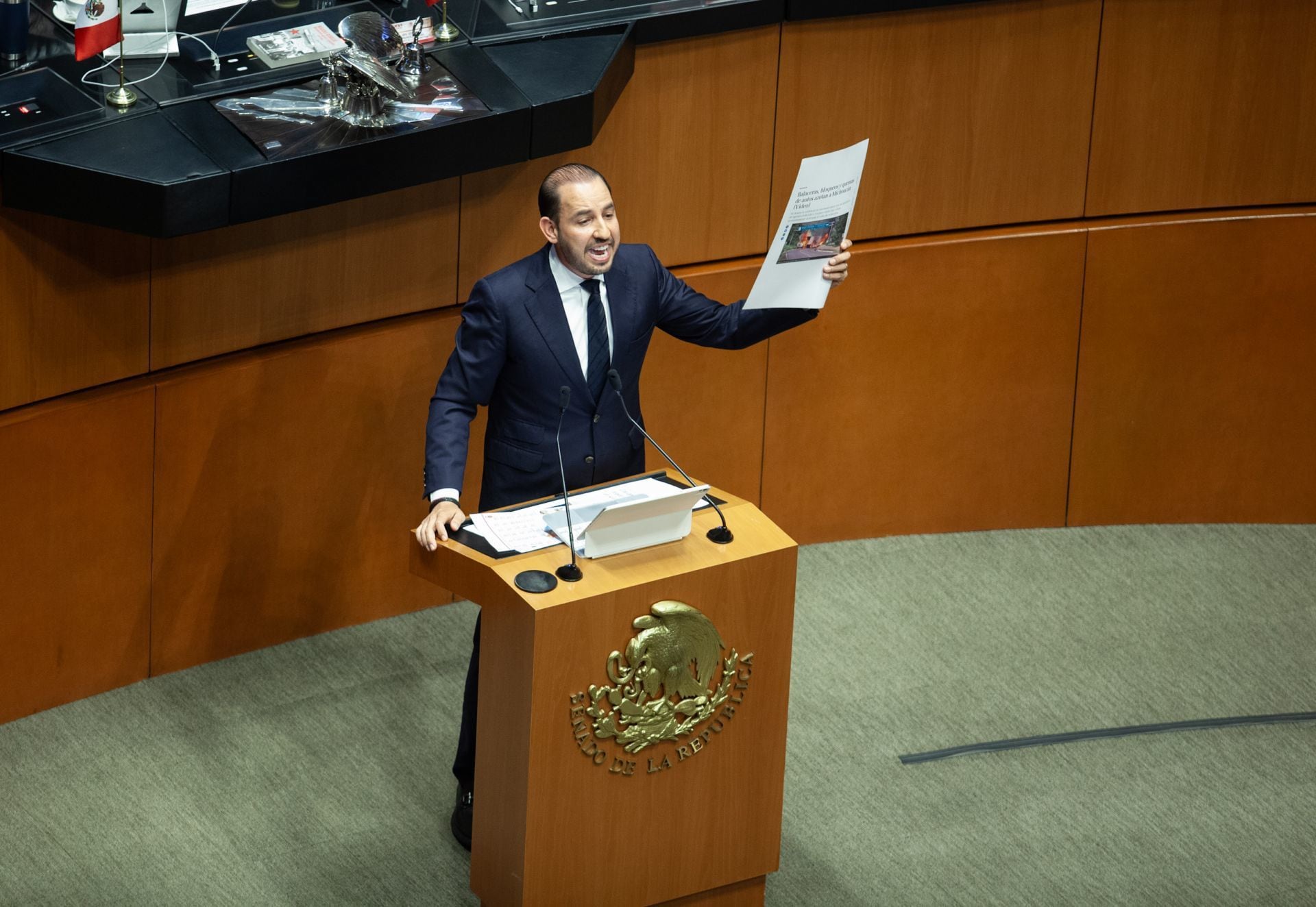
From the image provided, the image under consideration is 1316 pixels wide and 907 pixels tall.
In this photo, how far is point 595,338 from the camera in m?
3.55

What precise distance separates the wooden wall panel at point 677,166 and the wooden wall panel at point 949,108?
0.27ft

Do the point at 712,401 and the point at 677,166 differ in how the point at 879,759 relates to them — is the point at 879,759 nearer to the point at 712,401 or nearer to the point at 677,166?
the point at 712,401

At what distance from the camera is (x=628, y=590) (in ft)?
10.1

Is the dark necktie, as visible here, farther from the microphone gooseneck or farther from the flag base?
the flag base

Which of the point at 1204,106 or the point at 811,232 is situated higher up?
the point at 1204,106

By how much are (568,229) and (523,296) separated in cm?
17

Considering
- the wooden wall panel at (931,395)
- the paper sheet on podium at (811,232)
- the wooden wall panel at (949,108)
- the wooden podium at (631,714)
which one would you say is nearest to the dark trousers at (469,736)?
the wooden podium at (631,714)

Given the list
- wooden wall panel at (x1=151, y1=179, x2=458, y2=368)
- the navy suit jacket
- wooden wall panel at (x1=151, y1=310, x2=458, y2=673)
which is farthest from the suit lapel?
wooden wall panel at (x1=151, y1=310, x2=458, y2=673)

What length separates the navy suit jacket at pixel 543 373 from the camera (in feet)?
11.5

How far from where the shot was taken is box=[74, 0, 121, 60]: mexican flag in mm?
3555

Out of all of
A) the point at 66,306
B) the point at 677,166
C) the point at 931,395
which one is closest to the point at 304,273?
the point at 66,306

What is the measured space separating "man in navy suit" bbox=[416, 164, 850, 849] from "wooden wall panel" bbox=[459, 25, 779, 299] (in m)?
0.76

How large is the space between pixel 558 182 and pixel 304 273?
0.97m

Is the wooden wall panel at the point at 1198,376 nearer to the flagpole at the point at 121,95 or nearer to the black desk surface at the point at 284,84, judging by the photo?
the black desk surface at the point at 284,84
